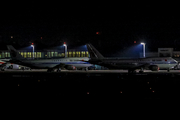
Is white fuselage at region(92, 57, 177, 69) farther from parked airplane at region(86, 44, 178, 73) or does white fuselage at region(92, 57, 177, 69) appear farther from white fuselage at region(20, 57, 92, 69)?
white fuselage at region(20, 57, 92, 69)

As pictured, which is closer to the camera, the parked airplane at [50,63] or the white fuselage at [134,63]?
the white fuselage at [134,63]

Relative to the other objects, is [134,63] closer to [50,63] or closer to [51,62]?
[51,62]

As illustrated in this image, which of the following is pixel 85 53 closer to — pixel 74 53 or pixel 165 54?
pixel 74 53

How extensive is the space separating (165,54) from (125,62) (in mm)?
43417
